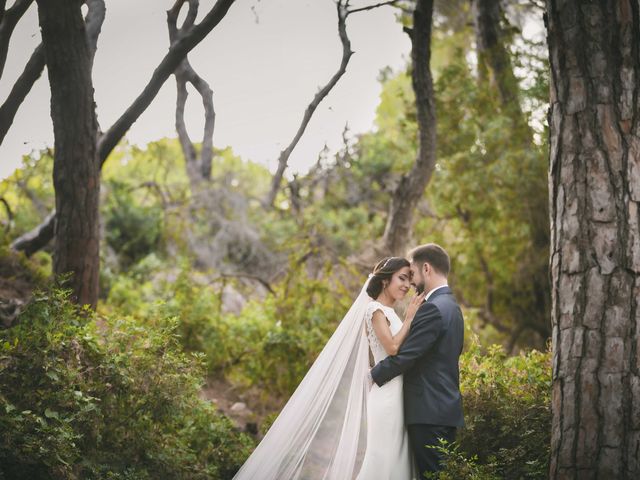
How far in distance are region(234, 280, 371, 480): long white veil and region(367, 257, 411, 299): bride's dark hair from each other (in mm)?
210

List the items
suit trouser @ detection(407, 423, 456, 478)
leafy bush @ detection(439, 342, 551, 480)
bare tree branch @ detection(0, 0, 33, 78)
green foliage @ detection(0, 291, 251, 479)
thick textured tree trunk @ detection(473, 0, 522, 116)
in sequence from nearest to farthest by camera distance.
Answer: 1. leafy bush @ detection(439, 342, 551, 480)
2. green foliage @ detection(0, 291, 251, 479)
3. suit trouser @ detection(407, 423, 456, 478)
4. bare tree branch @ detection(0, 0, 33, 78)
5. thick textured tree trunk @ detection(473, 0, 522, 116)

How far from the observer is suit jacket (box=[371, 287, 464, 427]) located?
164 inches

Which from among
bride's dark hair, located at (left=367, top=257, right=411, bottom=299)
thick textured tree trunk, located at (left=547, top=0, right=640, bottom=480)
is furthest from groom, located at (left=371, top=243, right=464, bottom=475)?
thick textured tree trunk, located at (left=547, top=0, right=640, bottom=480)

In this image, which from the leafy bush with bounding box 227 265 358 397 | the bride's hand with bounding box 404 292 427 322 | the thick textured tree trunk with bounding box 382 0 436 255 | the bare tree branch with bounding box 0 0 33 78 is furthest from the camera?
the thick textured tree trunk with bounding box 382 0 436 255

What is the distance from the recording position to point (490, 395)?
16.3 feet

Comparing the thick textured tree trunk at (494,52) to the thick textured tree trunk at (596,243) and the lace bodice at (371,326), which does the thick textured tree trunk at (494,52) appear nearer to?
the lace bodice at (371,326)

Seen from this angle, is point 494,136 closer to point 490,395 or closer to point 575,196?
point 490,395

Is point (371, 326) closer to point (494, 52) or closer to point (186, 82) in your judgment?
point (186, 82)

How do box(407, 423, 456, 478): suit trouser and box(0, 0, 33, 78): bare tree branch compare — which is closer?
box(407, 423, 456, 478): suit trouser

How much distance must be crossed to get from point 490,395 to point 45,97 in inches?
235

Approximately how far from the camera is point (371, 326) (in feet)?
15.5

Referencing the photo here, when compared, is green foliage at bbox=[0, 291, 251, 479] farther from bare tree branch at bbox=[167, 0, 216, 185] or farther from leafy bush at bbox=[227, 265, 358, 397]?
bare tree branch at bbox=[167, 0, 216, 185]

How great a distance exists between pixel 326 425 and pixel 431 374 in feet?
3.37

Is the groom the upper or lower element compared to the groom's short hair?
lower
